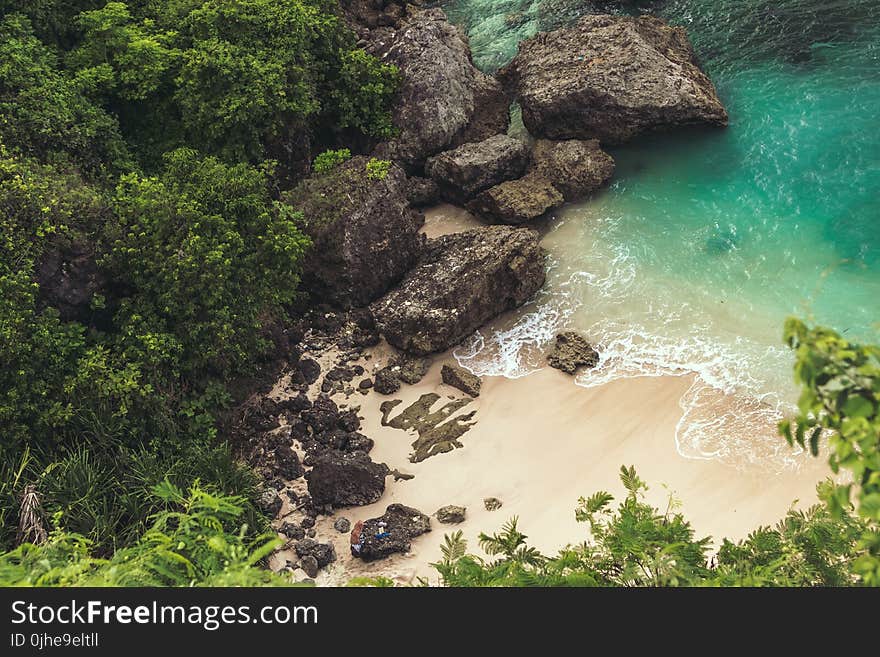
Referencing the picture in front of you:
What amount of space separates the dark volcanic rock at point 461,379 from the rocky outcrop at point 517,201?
16.4 ft

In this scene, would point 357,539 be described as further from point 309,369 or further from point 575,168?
point 575,168

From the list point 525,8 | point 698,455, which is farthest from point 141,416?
point 525,8

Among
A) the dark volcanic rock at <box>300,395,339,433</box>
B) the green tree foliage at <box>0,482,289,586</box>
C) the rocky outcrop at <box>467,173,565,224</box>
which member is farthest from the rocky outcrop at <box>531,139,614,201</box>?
the green tree foliage at <box>0,482,289,586</box>

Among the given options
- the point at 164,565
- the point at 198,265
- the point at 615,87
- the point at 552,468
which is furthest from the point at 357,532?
the point at 615,87

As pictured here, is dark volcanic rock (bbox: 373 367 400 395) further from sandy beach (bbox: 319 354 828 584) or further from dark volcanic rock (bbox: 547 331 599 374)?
dark volcanic rock (bbox: 547 331 599 374)

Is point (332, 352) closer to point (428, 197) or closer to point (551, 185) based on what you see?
point (428, 197)

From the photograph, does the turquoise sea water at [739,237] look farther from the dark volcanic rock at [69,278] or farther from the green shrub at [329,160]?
the dark volcanic rock at [69,278]

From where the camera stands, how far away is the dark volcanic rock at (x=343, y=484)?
13469 mm

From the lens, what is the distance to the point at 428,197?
2005cm

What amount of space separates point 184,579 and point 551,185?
14.9 metres

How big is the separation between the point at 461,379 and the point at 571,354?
7.75 feet

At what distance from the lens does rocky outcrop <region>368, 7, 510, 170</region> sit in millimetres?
20328
